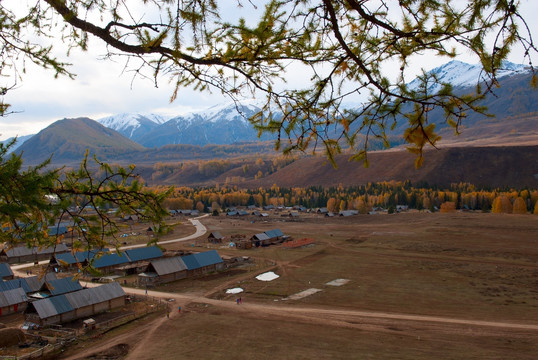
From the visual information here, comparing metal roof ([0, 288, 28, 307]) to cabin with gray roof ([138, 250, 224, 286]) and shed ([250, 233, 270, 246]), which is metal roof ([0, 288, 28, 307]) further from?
shed ([250, 233, 270, 246])

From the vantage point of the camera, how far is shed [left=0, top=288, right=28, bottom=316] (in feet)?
93.8

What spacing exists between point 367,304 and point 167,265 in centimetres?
2090

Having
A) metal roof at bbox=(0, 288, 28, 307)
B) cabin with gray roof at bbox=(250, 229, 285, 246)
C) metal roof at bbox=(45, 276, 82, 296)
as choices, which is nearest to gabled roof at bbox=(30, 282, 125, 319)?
metal roof at bbox=(45, 276, 82, 296)

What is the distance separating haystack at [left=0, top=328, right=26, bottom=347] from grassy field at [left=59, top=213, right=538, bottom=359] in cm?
767

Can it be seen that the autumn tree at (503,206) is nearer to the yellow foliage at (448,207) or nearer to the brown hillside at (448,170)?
the yellow foliage at (448,207)

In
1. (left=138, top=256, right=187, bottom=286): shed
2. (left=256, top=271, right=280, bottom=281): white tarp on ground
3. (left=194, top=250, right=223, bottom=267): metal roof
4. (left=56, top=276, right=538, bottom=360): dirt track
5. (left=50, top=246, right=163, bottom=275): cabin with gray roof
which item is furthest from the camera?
(left=50, top=246, right=163, bottom=275): cabin with gray roof

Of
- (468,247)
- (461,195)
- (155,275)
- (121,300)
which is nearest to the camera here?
(121,300)

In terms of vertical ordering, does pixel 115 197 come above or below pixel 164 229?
above

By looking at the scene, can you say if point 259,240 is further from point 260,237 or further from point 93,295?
point 93,295

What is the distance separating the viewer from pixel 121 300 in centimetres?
3058

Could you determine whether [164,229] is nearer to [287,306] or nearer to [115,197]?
[115,197]

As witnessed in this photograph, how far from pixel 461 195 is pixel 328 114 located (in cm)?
11297

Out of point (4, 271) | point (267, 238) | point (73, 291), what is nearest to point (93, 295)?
point (73, 291)

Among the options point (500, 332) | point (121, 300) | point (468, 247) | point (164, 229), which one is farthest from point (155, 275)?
point (468, 247)
